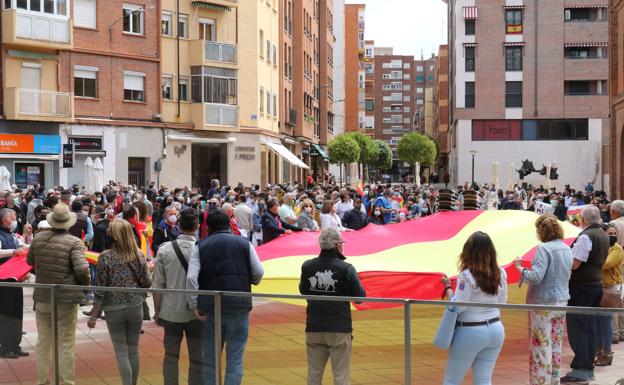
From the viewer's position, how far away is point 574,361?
7.29 m

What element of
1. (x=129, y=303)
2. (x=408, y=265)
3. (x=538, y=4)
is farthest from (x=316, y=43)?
(x=129, y=303)

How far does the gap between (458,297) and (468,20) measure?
66.7m

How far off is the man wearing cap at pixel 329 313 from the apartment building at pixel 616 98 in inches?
1215

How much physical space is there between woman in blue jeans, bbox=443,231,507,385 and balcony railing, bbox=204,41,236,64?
128 feet

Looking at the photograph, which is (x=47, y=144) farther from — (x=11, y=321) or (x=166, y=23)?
(x=11, y=321)

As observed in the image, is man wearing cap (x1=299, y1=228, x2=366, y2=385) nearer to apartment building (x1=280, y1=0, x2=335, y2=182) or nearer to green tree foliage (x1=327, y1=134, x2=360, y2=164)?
apartment building (x1=280, y1=0, x2=335, y2=182)

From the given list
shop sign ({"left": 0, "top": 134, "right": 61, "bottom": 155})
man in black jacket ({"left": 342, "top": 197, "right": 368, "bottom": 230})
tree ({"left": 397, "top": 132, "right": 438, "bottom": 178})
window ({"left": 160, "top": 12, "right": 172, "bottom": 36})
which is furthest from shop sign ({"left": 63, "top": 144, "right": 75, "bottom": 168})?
tree ({"left": 397, "top": 132, "right": 438, "bottom": 178})

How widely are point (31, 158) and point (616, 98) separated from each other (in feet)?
80.9

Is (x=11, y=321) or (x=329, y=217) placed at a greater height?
(x=329, y=217)

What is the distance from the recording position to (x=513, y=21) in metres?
70.8

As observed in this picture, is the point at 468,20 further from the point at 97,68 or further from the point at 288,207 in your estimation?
Result: the point at 288,207

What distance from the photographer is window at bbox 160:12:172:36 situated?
44.2 m

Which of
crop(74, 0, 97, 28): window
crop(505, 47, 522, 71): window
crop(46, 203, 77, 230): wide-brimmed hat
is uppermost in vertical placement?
crop(505, 47, 522, 71): window

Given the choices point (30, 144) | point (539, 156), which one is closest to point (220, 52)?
point (30, 144)
